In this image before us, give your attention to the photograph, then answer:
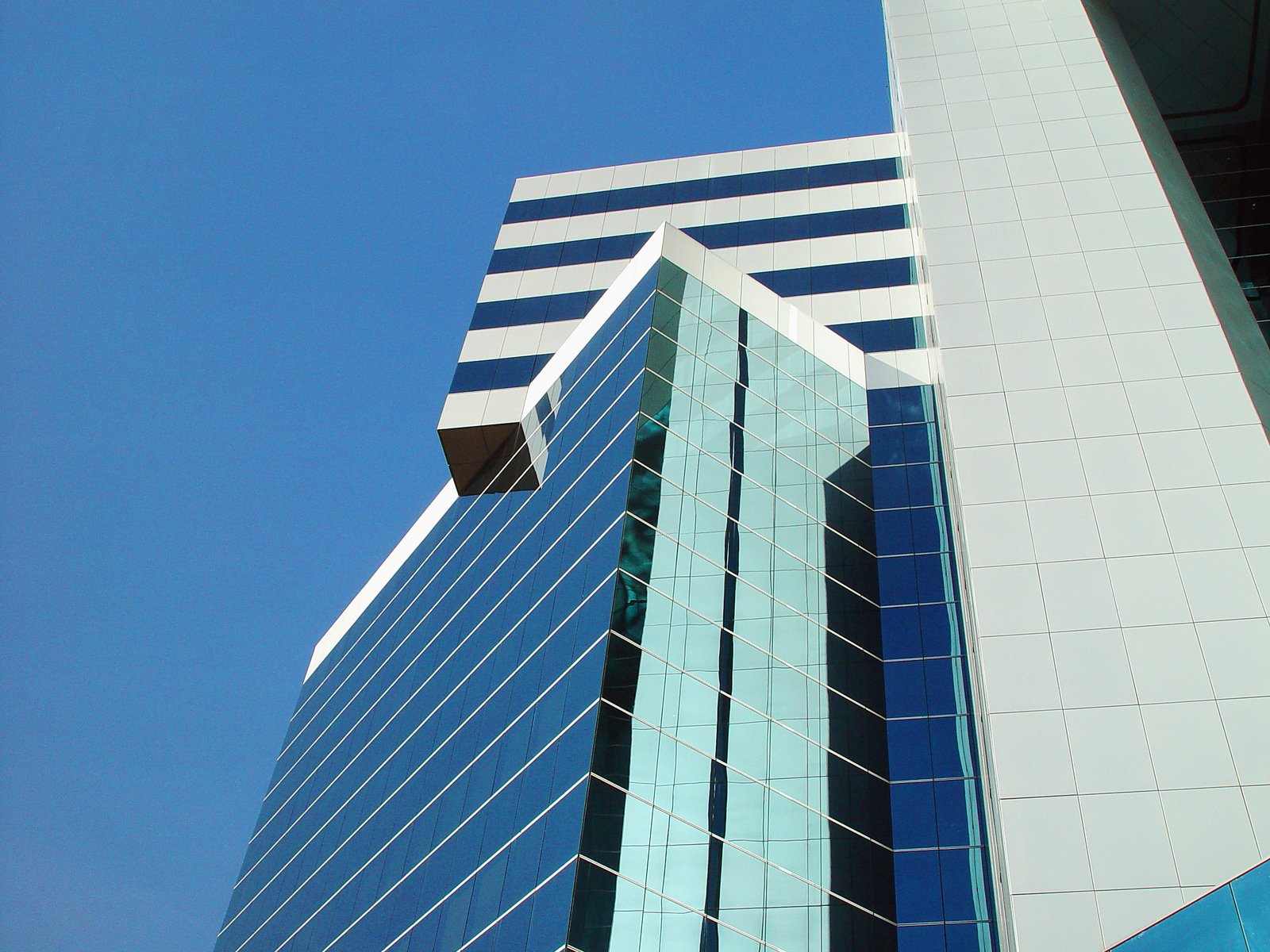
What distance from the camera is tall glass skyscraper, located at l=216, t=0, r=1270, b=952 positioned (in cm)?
2131

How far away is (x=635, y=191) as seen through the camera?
54.3 metres

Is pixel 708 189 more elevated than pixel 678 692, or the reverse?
pixel 708 189

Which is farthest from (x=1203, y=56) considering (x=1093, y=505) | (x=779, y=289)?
(x=1093, y=505)

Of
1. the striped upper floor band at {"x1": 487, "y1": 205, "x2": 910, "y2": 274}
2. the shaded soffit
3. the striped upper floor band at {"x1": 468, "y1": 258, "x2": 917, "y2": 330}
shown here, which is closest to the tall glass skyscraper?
the striped upper floor band at {"x1": 468, "y1": 258, "x2": 917, "y2": 330}

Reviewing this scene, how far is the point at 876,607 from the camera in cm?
3025

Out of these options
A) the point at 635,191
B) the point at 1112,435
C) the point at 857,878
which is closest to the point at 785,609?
the point at 857,878

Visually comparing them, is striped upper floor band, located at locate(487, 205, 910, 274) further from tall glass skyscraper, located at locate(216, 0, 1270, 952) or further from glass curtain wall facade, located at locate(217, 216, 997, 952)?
glass curtain wall facade, located at locate(217, 216, 997, 952)

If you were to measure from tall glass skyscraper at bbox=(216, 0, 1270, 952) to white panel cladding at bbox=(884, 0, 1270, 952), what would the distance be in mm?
76

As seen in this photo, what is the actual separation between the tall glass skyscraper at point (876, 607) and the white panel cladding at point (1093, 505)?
8 centimetres

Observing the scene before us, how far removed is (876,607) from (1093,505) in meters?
6.34

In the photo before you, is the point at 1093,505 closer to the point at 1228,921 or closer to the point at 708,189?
the point at 1228,921

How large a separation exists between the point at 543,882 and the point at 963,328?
17.7 metres

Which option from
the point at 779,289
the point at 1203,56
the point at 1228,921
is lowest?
the point at 1228,921

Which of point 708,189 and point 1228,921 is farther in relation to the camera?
point 708,189
